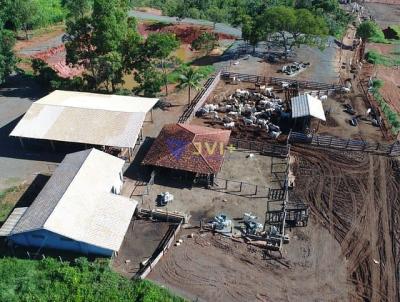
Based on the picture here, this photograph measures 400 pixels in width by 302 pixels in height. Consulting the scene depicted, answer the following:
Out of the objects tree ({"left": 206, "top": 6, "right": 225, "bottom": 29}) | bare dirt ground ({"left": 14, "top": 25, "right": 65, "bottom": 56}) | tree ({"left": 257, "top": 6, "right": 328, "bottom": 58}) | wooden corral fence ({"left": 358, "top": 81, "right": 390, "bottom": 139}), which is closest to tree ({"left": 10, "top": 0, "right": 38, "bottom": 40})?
bare dirt ground ({"left": 14, "top": 25, "right": 65, "bottom": 56})

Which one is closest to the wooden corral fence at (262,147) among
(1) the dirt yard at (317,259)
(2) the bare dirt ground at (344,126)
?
(1) the dirt yard at (317,259)

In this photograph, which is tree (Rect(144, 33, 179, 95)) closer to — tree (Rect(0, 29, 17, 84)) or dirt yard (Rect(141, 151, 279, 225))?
dirt yard (Rect(141, 151, 279, 225))

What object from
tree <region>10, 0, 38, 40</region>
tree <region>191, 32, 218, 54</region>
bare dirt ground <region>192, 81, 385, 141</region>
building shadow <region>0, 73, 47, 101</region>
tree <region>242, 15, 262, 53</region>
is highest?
tree <region>10, 0, 38, 40</region>

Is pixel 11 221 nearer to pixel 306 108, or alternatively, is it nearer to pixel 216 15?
pixel 306 108

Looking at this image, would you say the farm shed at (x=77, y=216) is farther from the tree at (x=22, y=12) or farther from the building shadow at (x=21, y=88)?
the tree at (x=22, y=12)

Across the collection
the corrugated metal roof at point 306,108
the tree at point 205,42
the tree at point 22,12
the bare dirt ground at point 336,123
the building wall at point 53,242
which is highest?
the tree at point 22,12

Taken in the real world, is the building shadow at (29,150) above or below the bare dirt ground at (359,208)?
above
